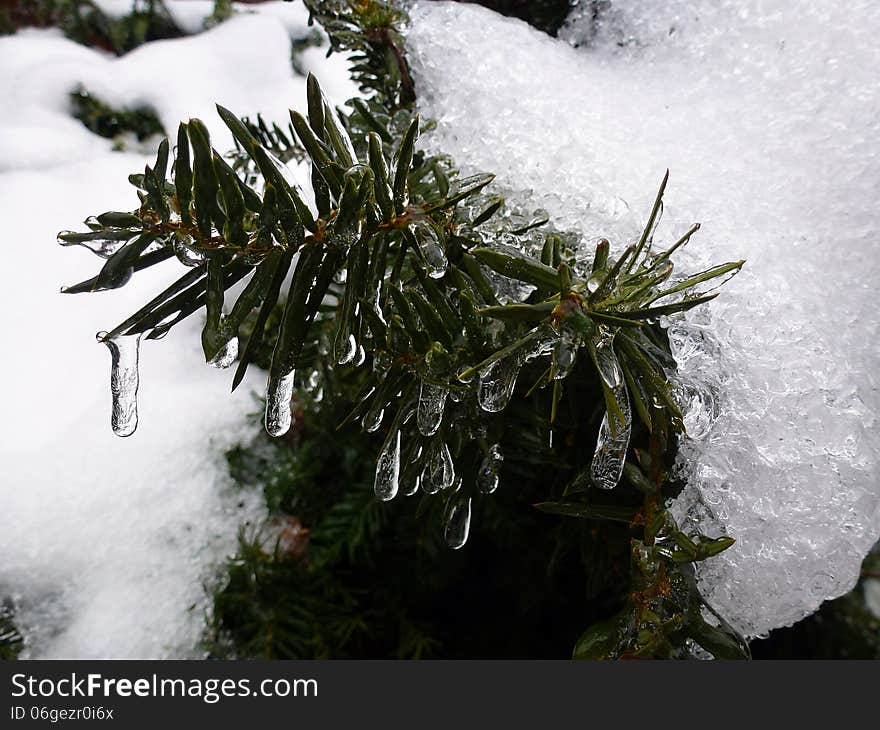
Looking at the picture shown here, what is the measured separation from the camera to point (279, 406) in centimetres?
44

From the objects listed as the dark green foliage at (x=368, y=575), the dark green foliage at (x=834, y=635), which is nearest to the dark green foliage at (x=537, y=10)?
the dark green foliage at (x=368, y=575)

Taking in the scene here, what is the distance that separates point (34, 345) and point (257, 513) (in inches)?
14.2

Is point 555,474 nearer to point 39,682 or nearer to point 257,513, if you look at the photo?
point 257,513

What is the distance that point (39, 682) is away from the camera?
659mm

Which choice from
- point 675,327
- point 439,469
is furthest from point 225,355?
point 675,327

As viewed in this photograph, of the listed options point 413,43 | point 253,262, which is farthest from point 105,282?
point 413,43

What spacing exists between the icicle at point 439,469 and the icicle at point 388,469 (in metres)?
0.02

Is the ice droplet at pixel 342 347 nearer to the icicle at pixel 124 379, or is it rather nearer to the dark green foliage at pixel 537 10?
the icicle at pixel 124 379

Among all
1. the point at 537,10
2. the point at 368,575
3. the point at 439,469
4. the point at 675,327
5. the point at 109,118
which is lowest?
the point at 368,575

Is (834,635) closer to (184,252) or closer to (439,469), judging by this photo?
(439,469)

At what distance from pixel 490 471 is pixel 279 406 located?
0.54 feet

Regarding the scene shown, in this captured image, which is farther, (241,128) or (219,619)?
(219,619)

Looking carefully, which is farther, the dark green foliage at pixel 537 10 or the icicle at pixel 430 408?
the dark green foliage at pixel 537 10
